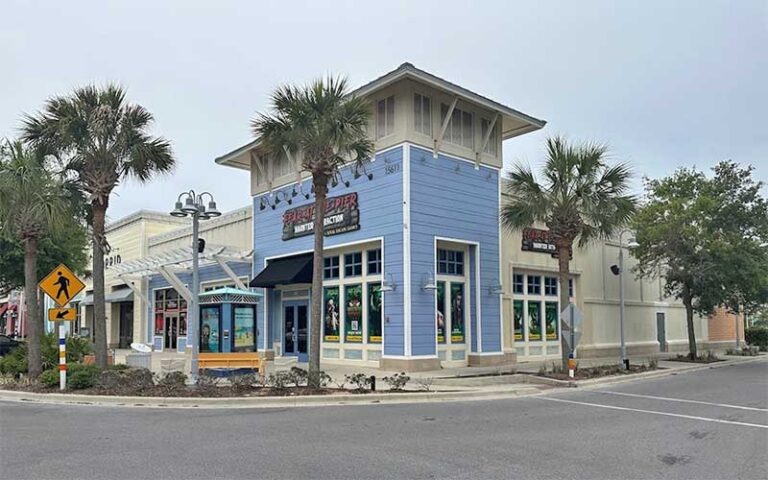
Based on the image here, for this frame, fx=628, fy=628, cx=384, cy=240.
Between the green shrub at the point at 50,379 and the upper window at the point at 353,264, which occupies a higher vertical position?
the upper window at the point at 353,264

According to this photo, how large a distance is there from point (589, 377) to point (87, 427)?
13.6 m

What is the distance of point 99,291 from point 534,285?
15987 mm

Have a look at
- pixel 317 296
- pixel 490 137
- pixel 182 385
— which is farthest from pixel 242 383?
pixel 490 137

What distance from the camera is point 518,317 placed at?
24.2m

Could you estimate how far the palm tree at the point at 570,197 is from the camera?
18844 millimetres

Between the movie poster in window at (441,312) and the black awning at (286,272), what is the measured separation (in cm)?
504

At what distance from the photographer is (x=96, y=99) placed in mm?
17047

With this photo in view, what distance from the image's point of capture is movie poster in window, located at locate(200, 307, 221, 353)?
1991 cm

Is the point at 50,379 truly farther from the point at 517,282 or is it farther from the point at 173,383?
the point at 517,282

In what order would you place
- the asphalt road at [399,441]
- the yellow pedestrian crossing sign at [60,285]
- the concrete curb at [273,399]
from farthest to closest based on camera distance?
1. the yellow pedestrian crossing sign at [60,285]
2. the concrete curb at [273,399]
3. the asphalt road at [399,441]

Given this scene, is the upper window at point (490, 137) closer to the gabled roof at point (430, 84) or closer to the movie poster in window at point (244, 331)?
the gabled roof at point (430, 84)

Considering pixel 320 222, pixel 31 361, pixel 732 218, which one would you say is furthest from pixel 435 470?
pixel 732 218

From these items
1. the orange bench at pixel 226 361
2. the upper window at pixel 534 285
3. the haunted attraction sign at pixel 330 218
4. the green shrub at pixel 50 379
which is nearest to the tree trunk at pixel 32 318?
the green shrub at pixel 50 379

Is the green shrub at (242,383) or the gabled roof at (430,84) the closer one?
the green shrub at (242,383)
